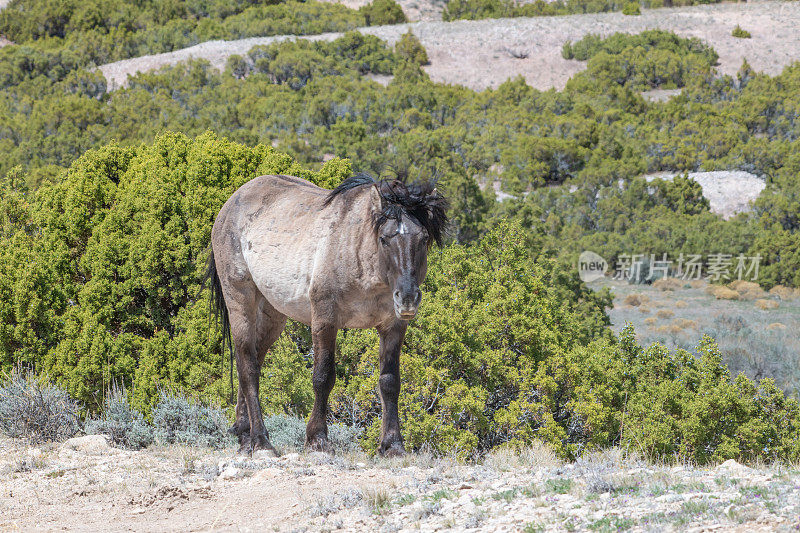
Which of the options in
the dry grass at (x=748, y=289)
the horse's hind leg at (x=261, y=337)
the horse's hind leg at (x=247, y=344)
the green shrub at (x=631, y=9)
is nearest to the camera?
the horse's hind leg at (x=247, y=344)

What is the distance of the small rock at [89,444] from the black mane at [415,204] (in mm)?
3226

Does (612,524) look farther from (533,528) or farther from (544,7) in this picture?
(544,7)

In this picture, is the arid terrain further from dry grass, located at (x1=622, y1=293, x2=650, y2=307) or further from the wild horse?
dry grass, located at (x1=622, y1=293, x2=650, y2=307)

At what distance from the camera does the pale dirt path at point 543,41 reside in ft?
228

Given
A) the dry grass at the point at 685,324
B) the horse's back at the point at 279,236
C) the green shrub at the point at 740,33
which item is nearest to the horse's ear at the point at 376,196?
the horse's back at the point at 279,236

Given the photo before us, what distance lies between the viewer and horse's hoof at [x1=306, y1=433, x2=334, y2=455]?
6.94 metres

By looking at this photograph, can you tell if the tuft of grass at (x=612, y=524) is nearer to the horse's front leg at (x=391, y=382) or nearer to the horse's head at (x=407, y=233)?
the horse's head at (x=407, y=233)

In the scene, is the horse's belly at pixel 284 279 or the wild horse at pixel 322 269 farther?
the horse's belly at pixel 284 279

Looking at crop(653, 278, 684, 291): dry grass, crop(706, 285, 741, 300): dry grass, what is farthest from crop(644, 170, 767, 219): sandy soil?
crop(706, 285, 741, 300): dry grass

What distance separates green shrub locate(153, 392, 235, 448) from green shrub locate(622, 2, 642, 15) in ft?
265

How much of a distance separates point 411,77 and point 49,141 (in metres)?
30.3

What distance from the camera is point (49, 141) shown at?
3941 cm

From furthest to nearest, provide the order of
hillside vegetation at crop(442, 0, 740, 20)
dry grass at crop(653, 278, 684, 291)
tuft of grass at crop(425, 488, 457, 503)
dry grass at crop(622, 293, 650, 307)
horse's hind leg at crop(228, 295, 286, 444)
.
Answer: hillside vegetation at crop(442, 0, 740, 20) → dry grass at crop(653, 278, 684, 291) → dry grass at crop(622, 293, 650, 307) → horse's hind leg at crop(228, 295, 286, 444) → tuft of grass at crop(425, 488, 457, 503)

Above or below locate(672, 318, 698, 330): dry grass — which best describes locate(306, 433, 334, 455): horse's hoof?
above
